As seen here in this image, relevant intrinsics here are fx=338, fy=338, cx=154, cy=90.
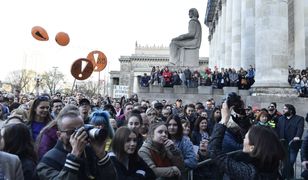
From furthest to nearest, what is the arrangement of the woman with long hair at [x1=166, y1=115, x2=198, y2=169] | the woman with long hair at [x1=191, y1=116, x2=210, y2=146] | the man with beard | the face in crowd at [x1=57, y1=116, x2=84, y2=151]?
the man with beard
the woman with long hair at [x1=191, y1=116, x2=210, y2=146]
the woman with long hair at [x1=166, y1=115, x2=198, y2=169]
the face in crowd at [x1=57, y1=116, x2=84, y2=151]

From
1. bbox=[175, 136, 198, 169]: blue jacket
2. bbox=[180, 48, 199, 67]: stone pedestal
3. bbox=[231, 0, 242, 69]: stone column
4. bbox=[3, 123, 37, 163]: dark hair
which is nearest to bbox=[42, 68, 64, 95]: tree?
bbox=[231, 0, 242, 69]: stone column

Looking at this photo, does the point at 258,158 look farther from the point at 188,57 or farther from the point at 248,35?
the point at 248,35

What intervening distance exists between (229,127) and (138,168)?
1330 mm

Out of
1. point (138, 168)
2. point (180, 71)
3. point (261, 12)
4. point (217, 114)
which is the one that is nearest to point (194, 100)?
point (180, 71)

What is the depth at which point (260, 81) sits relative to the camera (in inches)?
748

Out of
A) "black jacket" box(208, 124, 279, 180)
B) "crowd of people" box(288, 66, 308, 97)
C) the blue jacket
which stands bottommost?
the blue jacket

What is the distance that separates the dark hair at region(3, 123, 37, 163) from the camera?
3.48m

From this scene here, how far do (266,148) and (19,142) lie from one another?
251 centimetres

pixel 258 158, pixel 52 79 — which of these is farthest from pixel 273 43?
pixel 52 79

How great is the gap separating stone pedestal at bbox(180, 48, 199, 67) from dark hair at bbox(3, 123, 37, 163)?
21.5m

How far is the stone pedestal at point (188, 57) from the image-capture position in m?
24.6

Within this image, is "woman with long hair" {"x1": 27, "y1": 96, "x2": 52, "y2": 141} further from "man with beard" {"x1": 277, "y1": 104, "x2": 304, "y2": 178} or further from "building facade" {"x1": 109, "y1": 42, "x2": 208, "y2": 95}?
"building facade" {"x1": 109, "y1": 42, "x2": 208, "y2": 95}

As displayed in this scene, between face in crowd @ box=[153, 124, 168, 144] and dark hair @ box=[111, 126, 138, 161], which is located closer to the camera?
dark hair @ box=[111, 126, 138, 161]

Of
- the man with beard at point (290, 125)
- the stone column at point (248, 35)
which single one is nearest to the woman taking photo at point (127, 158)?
the man with beard at point (290, 125)
